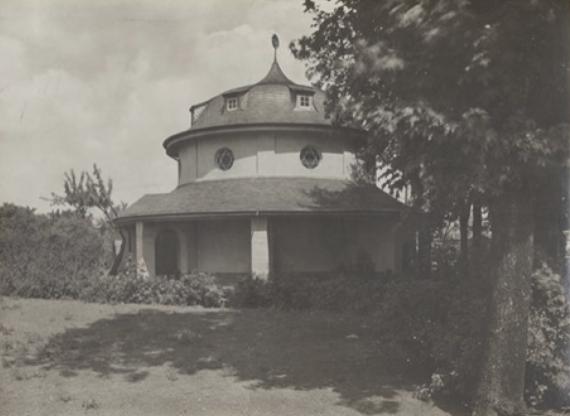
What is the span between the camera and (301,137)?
23094 millimetres

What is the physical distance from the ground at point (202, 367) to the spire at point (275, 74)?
1291cm

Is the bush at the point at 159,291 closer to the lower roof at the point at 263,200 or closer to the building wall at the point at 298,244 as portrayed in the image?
the building wall at the point at 298,244

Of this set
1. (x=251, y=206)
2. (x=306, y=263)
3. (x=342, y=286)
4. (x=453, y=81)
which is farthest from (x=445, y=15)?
(x=306, y=263)

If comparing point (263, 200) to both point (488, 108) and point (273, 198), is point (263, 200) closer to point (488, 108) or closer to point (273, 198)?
point (273, 198)

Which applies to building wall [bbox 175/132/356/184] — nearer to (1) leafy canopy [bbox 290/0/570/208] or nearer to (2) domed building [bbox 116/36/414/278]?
(2) domed building [bbox 116/36/414/278]

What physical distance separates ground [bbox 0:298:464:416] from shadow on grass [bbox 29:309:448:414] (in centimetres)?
2

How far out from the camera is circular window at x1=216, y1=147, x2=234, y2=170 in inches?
923

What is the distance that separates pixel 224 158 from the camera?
931 inches

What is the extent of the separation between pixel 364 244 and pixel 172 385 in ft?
47.3

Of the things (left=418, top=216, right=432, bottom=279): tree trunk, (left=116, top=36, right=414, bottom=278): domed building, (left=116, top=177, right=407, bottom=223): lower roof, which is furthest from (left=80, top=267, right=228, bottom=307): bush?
(left=418, top=216, right=432, bottom=279): tree trunk

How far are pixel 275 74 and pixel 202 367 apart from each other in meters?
18.7

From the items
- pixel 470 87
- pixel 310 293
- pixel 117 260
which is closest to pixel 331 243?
pixel 310 293

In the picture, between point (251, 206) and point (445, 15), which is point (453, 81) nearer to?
point (445, 15)

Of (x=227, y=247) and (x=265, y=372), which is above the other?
(x=227, y=247)
